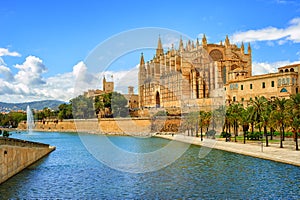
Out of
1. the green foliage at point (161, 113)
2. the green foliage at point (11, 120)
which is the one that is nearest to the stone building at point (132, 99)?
the green foliage at point (161, 113)

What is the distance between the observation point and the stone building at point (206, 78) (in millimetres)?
50281

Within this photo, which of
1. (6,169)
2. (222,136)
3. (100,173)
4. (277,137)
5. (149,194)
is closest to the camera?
(149,194)

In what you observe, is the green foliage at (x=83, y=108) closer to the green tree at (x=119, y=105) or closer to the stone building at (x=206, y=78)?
the green tree at (x=119, y=105)

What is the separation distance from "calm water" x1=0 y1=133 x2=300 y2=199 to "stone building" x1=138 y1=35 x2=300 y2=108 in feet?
94.1

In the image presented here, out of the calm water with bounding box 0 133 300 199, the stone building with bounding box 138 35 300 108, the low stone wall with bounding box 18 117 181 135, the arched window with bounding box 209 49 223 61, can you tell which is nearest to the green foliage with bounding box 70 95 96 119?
the low stone wall with bounding box 18 117 181 135

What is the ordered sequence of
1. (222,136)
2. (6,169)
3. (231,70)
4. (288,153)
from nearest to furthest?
(6,169) < (288,153) < (222,136) < (231,70)

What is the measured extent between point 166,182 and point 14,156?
8102mm

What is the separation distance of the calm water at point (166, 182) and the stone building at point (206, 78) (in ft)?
94.1

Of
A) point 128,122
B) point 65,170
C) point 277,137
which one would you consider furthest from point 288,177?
point 128,122

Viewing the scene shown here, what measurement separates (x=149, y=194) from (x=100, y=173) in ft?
20.8

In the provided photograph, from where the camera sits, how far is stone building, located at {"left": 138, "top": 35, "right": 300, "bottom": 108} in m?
50.3

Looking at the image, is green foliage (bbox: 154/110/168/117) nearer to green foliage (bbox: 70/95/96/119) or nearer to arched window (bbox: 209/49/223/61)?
arched window (bbox: 209/49/223/61)

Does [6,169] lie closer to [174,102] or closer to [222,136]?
[222,136]

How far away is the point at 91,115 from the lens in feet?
293
